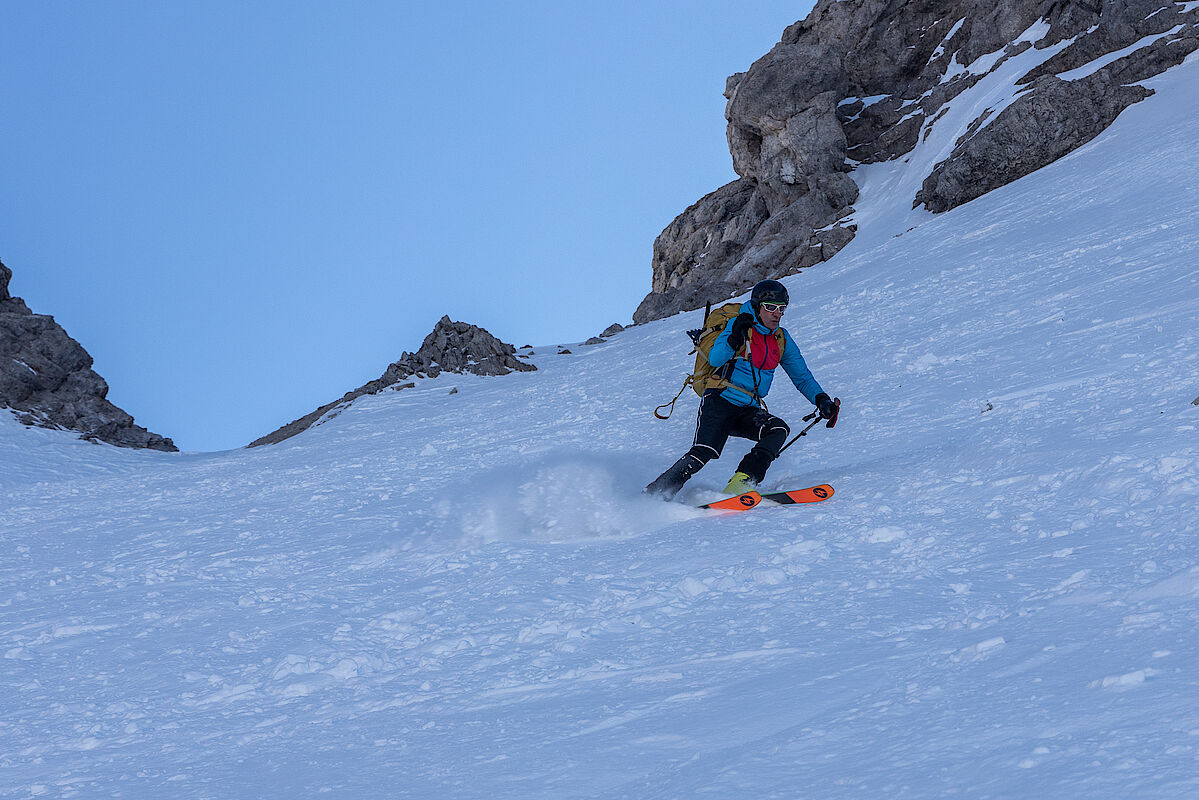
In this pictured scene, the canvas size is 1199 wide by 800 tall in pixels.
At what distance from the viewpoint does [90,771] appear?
3650mm

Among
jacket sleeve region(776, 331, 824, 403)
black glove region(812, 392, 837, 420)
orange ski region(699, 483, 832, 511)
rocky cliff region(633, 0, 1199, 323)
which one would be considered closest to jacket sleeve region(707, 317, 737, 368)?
jacket sleeve region(776, 331, 824, 403)

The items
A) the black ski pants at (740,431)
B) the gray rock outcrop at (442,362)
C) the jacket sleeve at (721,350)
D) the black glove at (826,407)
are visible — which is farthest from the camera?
the gray rock outcrop at (442,362)

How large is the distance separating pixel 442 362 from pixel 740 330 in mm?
19846

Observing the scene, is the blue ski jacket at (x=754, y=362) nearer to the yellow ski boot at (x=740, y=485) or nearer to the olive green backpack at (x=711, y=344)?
the olive green backpack at (x=711, y=344)

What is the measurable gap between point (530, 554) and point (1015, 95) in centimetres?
3505

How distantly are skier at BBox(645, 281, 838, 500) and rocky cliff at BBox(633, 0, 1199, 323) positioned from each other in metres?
25.2

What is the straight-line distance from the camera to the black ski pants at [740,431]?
7.90 metres

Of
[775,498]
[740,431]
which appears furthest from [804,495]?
[740,431]

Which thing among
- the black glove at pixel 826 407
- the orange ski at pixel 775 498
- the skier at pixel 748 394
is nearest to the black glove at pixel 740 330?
the skier at pixel 748 394

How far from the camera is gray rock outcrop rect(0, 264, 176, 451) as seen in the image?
24922 millimetres

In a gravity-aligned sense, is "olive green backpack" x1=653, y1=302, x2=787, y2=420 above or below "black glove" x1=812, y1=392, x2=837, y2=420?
above

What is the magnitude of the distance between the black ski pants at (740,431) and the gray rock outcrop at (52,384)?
837 inches

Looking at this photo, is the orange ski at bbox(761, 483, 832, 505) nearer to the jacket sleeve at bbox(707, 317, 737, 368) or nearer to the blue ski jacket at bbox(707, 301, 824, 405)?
the blue ski jacket at bbox(707, 301, 824, 405)

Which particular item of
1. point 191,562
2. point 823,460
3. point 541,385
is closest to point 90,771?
point 191,562
